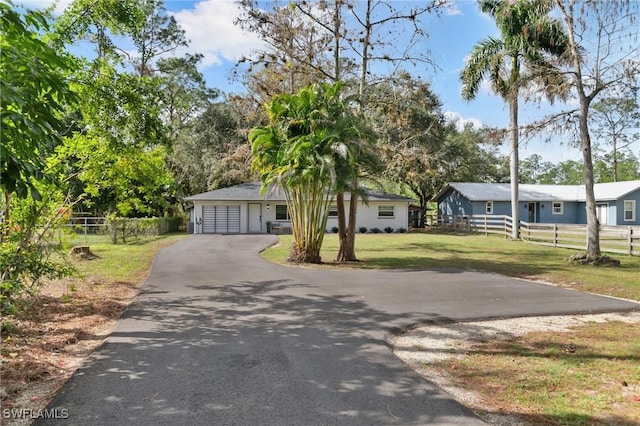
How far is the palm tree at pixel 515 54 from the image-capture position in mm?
15164

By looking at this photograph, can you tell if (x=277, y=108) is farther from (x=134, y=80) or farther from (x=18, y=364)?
(x=18, y=364)

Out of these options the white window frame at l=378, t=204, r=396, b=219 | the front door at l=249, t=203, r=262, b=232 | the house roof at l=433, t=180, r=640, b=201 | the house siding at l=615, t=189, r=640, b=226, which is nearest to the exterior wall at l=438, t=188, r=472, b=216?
the house roof at l=433, t=180, r=640, b=201

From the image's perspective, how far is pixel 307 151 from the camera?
13719mm

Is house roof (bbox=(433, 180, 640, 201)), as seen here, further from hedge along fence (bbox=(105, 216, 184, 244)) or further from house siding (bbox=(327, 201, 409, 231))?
hedge along fence (bbox=(105, 216, 184, 244))

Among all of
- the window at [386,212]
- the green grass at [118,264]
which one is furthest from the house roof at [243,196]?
the green grass at [118,264]

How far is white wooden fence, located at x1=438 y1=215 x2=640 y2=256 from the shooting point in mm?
18094

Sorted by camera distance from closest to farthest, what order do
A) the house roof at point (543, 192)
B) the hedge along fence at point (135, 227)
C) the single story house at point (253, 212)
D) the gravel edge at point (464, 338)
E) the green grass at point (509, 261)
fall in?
the gravel edge at point (464, 338) → the green grass at point (509, 261) → the hedge along fence at point (135, 227) → the single story house at point (253, 212) → the house roof at point (543, 192)

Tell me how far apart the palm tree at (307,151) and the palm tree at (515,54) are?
618 cm

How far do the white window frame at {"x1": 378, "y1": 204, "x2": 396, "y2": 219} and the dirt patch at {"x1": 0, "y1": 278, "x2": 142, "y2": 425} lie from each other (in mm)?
25561

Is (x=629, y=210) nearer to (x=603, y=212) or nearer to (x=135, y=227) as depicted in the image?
(x=603, y=212)

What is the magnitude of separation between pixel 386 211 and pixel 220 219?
41.0 ft

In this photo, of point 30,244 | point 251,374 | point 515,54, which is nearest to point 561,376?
point 251,374

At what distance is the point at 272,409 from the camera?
12.2 ft

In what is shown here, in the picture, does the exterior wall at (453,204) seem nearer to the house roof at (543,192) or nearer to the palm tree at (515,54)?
the house roof at (543,192)
